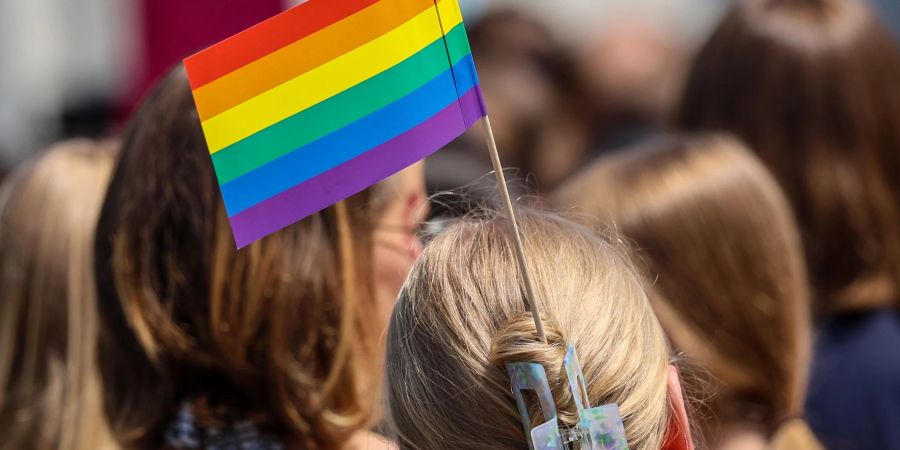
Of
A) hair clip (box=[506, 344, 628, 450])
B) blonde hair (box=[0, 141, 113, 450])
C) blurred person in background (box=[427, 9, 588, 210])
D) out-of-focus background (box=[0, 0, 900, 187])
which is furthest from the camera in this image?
out-of-focus background (box=[0, 0, 900, 187])

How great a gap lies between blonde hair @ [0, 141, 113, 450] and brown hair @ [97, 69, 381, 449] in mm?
418

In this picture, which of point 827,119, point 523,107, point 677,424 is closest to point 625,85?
point 523,107

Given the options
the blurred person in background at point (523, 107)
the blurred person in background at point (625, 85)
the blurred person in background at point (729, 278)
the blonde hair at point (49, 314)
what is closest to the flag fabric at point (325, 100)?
the blurred person in background at point (729, 278)

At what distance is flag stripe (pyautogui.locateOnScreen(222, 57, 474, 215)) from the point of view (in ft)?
4.97

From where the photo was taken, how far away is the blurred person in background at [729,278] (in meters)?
2.27

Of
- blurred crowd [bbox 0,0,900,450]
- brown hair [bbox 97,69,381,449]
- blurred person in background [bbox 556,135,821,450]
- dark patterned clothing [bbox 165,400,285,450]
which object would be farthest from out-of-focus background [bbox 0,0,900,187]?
dark patterned clothing [bbox 165,400,285,450]

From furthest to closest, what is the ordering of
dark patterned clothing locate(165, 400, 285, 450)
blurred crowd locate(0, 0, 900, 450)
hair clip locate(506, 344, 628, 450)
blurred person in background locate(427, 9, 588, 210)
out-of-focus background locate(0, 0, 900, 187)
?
Result: 1. out-of-focus background locate(0, 0, 900, 187)
2. blurred person in background locate(427, 9, 588, 210)
3. dark patterned clothing locate(165, 400, 285, 450)
4. blurred crowd locate(0, 0, 900, 450)
5. hair clip locate(506, 344, 628, 450)

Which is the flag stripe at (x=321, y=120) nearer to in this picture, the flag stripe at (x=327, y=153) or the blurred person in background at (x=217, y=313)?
the flag stripe at (x=327, y=153)

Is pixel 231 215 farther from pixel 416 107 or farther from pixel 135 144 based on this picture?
pixel 135 144

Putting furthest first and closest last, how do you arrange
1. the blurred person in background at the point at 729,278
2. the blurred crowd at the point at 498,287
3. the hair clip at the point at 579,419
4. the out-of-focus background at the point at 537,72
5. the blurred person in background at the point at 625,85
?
1. the blurred person in background at the point at 625,85
2. the out-of-focus background at the point at 537,72
3. the blurred person in background at the point at 729,278
4. the blurred crowd at the point at 498,287
5. the hair clip at the point at 579,419

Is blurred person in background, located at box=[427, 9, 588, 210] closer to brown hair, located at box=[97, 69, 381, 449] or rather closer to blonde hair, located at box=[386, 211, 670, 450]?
brown hair, located at box=[97, 69, 381, 449]

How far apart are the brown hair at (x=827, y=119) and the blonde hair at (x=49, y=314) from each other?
4.97ft

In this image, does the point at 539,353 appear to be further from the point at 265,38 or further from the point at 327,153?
the point at 265,38

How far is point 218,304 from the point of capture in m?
1.92
